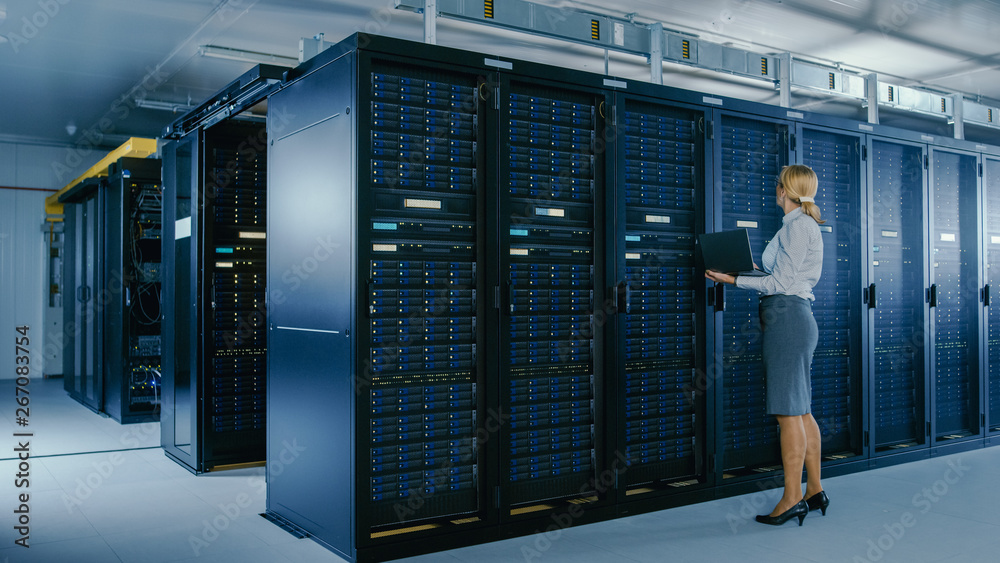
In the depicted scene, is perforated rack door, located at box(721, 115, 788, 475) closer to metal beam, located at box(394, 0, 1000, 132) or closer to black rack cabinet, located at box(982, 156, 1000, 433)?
metal beam, located at box(394, 0, 1000, 132)

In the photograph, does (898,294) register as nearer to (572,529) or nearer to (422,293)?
(572,529)

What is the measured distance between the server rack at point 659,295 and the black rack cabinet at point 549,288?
5.9 inches

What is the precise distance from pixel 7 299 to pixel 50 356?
3.37 feet

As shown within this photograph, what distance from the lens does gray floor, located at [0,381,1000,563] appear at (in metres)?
3.08

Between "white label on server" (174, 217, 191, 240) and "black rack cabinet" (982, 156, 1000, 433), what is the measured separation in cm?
588

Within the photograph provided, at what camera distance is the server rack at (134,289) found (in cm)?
661

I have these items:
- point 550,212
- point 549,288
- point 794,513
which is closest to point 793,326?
point 794,513

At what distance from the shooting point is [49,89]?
7.86 metres

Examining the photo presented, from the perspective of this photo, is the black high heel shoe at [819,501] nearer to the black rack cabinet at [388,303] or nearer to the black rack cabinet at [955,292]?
the black rack cabinet at [388,303]

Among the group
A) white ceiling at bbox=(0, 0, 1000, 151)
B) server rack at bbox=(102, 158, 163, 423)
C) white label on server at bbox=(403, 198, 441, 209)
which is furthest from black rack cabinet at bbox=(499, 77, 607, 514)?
server rack at bbox=(102, 158, 163, 423)

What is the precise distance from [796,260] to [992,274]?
328 cm

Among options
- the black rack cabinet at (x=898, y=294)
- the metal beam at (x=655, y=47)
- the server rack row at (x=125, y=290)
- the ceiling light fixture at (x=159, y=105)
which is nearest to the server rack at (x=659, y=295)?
the metal beam at (x=655, y=47)

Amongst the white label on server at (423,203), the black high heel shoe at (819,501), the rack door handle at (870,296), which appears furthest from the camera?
the rack door handle at (870,296)

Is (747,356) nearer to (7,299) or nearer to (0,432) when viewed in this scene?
(0,432)
